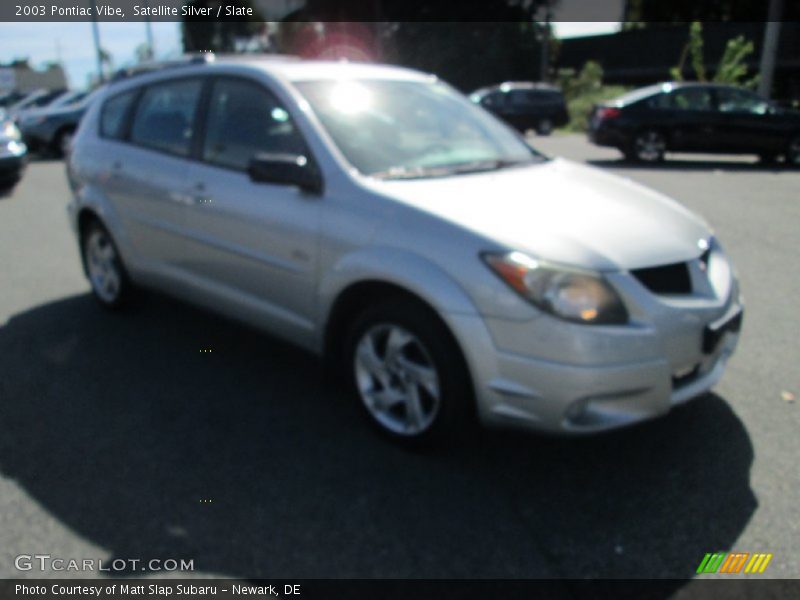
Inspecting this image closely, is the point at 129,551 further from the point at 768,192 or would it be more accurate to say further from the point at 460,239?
the point at 768,192

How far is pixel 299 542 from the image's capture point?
8.61 ft

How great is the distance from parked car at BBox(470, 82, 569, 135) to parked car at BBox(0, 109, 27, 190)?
1573 centimetres

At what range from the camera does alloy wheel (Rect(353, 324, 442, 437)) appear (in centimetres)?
310

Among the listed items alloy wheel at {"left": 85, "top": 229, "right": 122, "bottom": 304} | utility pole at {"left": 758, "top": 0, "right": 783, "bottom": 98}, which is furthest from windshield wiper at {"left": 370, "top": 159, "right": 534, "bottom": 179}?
utility pole at {"left": 758, "top": 0, "right": 783, "bottom": 98}

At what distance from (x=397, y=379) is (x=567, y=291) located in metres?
0.90

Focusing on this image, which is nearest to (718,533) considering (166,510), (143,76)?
(166,510)

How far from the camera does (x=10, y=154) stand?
1202 cm

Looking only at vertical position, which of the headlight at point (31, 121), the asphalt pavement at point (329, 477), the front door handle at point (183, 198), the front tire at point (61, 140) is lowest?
the front tire at point (61, 140)

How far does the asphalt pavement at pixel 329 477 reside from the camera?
2.57 metres

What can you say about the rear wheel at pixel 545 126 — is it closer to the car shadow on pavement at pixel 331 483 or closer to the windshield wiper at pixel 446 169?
the windshield wiper at pixel 446 169

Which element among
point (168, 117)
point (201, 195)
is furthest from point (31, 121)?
point (201, 195)

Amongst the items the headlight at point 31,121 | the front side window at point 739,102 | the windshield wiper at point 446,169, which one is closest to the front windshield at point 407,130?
the windshield wiper at point 446,169

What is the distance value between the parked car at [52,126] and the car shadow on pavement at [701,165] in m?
12.5

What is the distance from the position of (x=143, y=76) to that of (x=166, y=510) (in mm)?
3301
